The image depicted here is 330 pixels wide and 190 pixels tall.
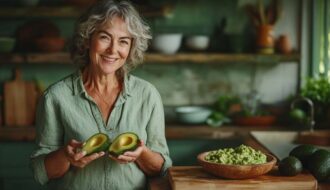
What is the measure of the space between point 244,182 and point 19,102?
3002mm

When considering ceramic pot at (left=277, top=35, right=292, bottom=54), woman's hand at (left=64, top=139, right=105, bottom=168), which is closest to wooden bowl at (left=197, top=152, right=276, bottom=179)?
woman's hand at (left=64, top=139, right=105, bottom=168)

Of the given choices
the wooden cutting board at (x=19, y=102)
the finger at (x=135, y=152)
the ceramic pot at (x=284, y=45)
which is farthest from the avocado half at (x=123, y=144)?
the ceramic pot at (x=284, y=45)

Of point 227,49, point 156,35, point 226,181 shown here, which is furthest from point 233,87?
point 226,181

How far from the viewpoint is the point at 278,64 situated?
4.93 m

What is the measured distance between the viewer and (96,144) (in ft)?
6.91

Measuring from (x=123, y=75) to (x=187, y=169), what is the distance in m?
0.54

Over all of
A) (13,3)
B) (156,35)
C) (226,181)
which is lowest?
(226,181)

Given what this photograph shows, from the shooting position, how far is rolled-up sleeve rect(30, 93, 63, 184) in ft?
7.57

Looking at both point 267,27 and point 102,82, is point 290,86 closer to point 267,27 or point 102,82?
point 267,27

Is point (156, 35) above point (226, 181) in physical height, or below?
above

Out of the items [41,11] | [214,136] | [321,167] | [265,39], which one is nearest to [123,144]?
[321,167]

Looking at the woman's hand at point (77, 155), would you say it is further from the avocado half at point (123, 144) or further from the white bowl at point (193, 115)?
the white bowl at point (193, 115)

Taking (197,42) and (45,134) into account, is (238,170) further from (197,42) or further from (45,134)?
(197,42)

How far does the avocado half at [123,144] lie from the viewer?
2.09 metres
